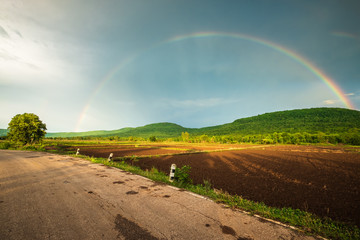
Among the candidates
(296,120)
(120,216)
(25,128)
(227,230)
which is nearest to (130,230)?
(120,216)

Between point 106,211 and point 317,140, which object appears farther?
point 317,140

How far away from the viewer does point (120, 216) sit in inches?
134

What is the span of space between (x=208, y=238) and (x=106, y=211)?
101 inches

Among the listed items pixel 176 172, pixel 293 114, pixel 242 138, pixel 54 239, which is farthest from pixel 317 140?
pixel 293 114

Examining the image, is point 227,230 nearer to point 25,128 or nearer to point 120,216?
point 120,216

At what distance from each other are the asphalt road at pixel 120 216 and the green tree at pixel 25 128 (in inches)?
1505

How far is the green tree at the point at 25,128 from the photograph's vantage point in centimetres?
3147

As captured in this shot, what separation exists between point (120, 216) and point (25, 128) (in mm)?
43444

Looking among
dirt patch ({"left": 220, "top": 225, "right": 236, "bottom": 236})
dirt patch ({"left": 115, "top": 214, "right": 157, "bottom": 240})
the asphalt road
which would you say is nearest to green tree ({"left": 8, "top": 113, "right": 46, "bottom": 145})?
the asphalt road

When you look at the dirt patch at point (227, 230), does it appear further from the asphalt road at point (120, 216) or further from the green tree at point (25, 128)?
the green tree at point (25, 128)

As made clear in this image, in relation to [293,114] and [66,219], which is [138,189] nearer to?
[66,219]

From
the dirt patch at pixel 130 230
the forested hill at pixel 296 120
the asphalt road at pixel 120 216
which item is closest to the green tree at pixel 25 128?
the asphalt road at pixel 120 216

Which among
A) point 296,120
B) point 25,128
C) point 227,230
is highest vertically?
point 296,120

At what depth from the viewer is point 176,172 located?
7133 millimetres
